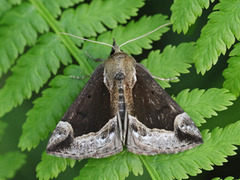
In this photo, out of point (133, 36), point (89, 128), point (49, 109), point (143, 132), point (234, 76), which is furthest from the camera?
point (133, 36)

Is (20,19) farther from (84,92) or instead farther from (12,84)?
(84,92)

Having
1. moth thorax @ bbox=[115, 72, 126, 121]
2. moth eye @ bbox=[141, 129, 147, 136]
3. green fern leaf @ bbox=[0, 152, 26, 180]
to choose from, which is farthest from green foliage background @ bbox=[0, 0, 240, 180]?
green fern leaf @ bbox=[0, 152, 26, 180]

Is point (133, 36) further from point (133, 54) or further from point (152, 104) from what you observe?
point (152, 104)

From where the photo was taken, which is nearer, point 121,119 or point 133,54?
point 121,119

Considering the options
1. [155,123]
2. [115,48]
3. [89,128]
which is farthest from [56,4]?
[155,123]

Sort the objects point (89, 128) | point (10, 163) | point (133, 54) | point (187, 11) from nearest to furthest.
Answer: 1. point (187, 11)
2. point (89, 128)
3. point (133, 54)
4. point (10, 163)

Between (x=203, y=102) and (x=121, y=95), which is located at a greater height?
(x=121, y=95)

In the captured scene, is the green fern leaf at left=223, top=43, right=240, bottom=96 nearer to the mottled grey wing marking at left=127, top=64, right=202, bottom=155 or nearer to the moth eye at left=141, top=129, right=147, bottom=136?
the mottled grey wing marking at left=127, top=64, right=202, bottom=155

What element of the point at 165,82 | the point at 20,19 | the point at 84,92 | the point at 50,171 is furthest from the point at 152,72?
the point at 20,19
